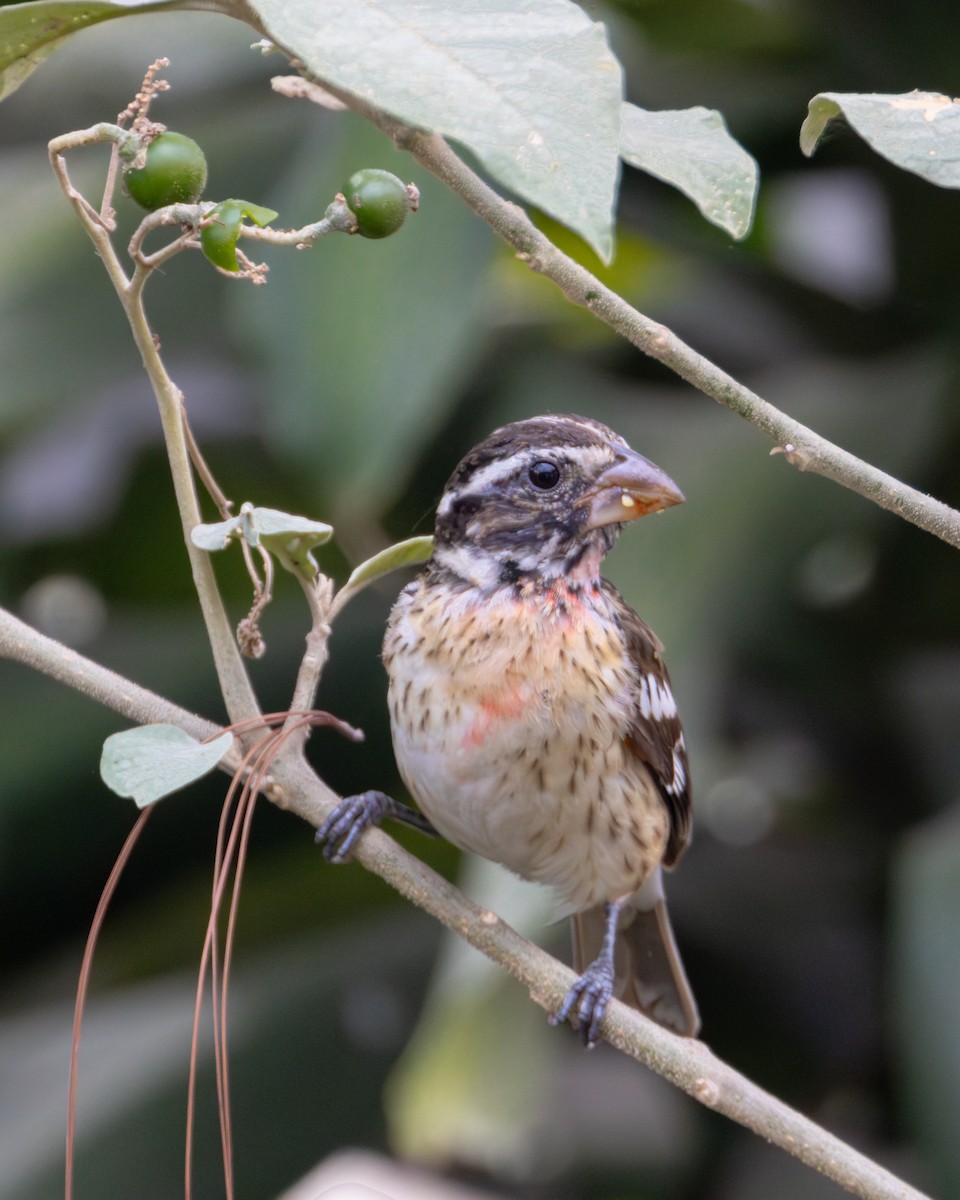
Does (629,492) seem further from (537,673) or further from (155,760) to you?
(155,760)

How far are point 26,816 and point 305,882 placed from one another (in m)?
0.56

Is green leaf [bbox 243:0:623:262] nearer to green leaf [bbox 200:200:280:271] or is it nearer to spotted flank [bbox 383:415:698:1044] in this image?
green leaf [bbox 200:200:280:271]

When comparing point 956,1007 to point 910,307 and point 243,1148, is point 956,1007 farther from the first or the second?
point 910,307

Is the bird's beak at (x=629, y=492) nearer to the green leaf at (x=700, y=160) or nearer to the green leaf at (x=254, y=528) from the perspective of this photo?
the green leaf at (x=254, y=528)

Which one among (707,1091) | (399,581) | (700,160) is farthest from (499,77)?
(399,581)

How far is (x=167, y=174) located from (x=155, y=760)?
1.29ft

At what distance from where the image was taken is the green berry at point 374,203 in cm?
108

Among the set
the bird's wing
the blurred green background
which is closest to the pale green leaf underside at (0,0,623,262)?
the bird's wing

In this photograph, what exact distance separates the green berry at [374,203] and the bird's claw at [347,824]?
70 cm

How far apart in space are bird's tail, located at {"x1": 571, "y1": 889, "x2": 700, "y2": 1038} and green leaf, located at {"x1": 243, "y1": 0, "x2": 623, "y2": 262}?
1.85 meters

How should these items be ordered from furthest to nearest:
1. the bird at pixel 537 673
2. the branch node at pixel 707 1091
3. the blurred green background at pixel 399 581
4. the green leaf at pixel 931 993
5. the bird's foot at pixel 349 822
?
the blurred green background at pixel 399 581
the green leaf at pixel 931 993
the bird at pixel 537 673
the bird's foot at pixel 349 822
the branch node at pixel 707 1091

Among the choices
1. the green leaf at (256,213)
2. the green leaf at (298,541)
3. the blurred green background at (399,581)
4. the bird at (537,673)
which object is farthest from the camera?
the blurred green background at (399,581)

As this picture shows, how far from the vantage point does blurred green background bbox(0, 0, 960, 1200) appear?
2.82 meters

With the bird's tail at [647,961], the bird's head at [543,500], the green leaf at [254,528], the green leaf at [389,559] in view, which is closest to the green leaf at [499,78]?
the green leaf at [254,528]
